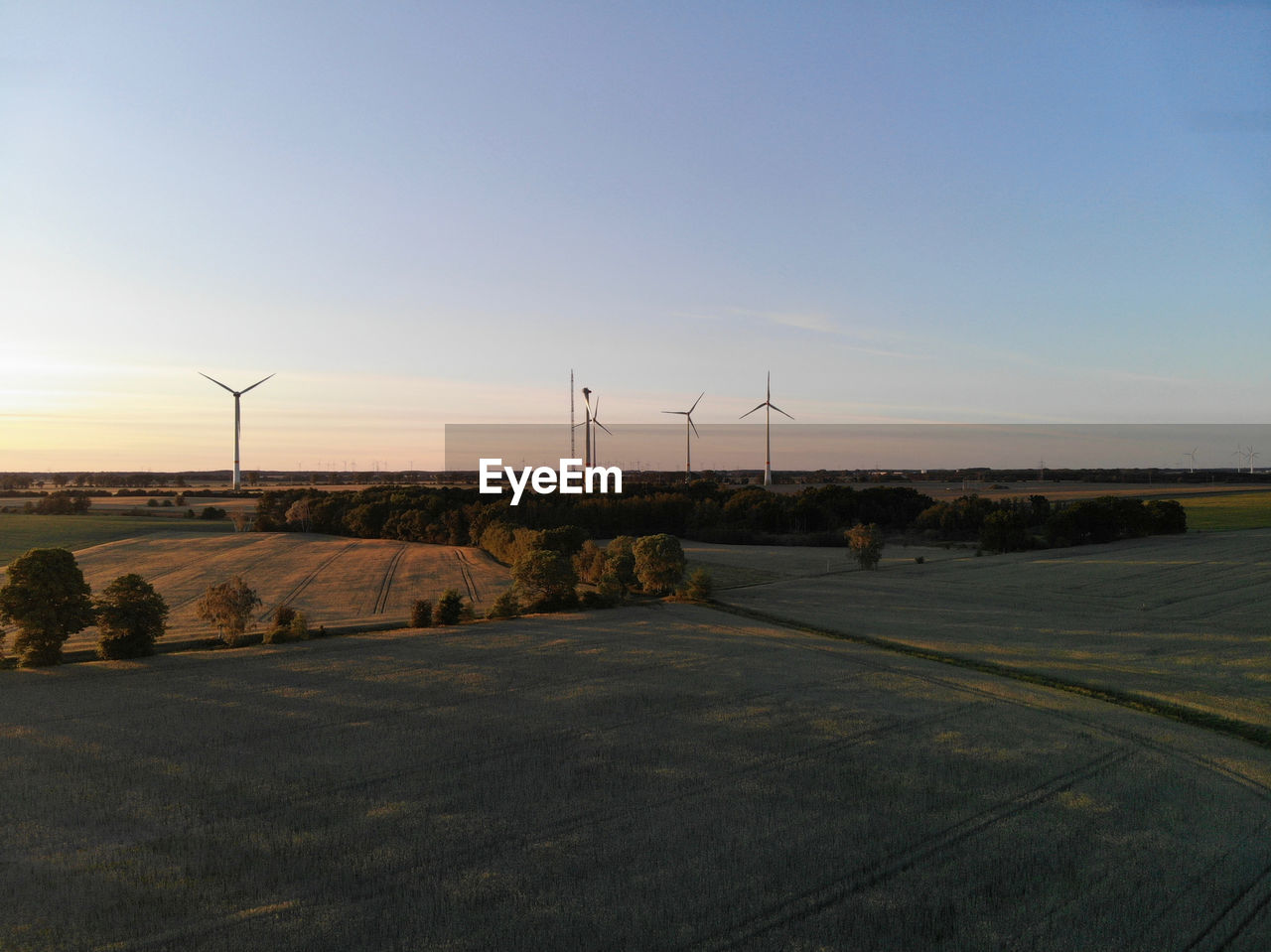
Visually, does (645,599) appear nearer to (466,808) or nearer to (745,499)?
(466,808)

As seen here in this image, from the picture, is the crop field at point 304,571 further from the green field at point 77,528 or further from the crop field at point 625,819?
the crop field at point 625,819

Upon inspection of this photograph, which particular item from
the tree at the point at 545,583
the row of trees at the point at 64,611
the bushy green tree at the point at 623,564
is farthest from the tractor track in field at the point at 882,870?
the bushy green tree at the point at 623,564

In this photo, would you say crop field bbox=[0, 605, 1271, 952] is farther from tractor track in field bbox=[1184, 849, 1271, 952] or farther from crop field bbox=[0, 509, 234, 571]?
crop field bbox=[0, 509, 234, 571]

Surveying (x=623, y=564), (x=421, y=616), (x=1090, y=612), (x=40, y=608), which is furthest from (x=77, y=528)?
(x=1090, y=612)

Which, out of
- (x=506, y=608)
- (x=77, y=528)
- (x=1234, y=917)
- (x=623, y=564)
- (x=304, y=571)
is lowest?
(x=304, y=571)

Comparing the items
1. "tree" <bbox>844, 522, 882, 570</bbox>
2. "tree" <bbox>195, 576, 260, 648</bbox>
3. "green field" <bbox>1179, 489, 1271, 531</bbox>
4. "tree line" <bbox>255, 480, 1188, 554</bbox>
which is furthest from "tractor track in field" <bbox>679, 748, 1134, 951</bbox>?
"green field" <bbox>1179, 489, 1271, 531</bbox>

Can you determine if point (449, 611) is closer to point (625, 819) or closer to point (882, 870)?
point (625, 819)
